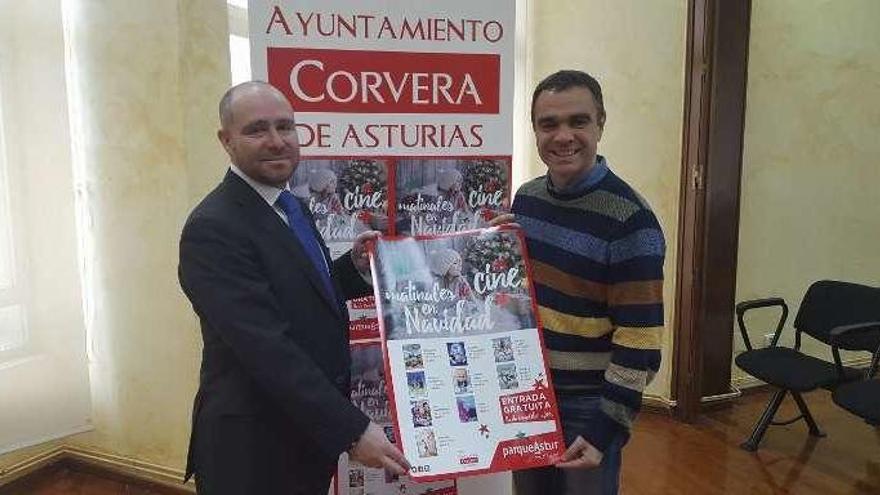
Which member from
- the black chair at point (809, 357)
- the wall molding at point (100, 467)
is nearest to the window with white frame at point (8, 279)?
the wall molding at point (100, 467)

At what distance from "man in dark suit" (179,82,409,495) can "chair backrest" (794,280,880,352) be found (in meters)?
2.64

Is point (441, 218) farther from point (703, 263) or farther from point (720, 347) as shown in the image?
point (720, 347)

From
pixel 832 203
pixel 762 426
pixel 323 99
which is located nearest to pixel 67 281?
pixel 323 99

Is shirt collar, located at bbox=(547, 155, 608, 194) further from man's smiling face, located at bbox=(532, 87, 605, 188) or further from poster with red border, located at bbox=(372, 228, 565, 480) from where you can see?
poster with red border, located at bbox=(372, 228, 565, 480)

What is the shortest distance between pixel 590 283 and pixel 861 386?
2012 mm

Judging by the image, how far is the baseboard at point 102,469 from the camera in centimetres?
266

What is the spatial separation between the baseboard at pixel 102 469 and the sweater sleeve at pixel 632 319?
1.94 metres

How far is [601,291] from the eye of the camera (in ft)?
4.61

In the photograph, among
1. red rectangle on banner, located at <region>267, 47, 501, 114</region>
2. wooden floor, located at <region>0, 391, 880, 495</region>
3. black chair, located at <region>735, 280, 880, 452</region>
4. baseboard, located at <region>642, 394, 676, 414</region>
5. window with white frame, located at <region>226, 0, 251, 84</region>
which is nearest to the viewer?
red rectangle on banner, located at <region>267, 47, 501, 114</region>

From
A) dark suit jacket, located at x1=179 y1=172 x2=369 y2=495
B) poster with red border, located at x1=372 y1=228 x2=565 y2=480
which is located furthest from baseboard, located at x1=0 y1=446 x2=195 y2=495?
poster with red border, located at x1=372 y1=228 x2=565 y2=480

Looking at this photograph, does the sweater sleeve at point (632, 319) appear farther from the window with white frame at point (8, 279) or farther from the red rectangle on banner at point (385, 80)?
the window with white frame at point (8, 279)

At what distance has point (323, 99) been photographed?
1739 mm

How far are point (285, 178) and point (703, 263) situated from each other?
2614 mm

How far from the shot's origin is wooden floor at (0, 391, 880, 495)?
110 inches
